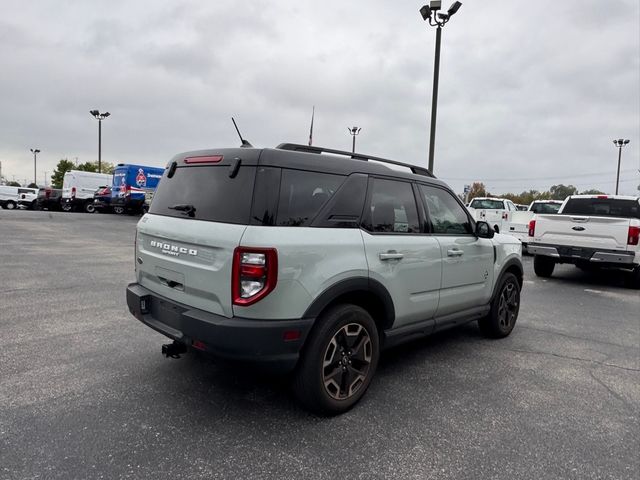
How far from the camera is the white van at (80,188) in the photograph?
95.0 ft

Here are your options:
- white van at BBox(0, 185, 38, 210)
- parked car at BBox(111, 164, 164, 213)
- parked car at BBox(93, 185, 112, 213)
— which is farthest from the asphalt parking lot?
white van at BBox(0, 185, 38, 210)

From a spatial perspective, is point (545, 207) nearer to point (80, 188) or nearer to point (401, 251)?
point (401, 251)

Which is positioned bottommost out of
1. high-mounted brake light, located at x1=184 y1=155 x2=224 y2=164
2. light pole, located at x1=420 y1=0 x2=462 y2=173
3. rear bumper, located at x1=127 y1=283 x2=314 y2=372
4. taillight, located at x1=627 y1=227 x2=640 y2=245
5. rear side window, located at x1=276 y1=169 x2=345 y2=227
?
rear bumper, located at x1=127 y1=283 x2=314 y2=372

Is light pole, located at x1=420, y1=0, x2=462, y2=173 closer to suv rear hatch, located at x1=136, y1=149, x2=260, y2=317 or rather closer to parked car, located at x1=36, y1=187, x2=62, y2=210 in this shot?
suv rear hatch, located at x1=136, y1=149, x2=260, y2=317

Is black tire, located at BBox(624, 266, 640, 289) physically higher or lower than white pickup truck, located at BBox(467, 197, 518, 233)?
lower

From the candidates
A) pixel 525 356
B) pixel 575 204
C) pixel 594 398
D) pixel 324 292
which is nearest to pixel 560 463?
pixel 594 398

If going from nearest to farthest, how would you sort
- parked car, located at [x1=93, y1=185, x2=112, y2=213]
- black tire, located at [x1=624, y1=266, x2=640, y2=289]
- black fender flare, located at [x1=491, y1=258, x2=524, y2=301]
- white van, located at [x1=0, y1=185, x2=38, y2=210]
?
black fender flare, located at [x1=491, y1=258, x2=524, y2=301] < black tire, located at [x1=624, y1=266, x2=640, y2=289] < parked car, located at [x1=93, y1=185, x2=112, y2=213] < white van, located at [x1=0, y1=185, x2=38, y2=210]

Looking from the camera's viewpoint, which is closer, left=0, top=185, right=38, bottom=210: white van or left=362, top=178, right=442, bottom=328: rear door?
left=362, top=178, right=442, bottom=328: rear door

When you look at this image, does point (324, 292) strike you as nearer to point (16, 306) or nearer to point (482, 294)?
point (482, 294)

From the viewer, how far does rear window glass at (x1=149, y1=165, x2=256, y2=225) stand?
9.57 ft

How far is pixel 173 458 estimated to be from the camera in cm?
261

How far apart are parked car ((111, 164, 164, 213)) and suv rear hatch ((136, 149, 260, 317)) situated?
A: 21992mm

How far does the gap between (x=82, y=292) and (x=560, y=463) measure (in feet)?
20.9

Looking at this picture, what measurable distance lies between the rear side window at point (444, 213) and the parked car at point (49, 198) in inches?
1280
